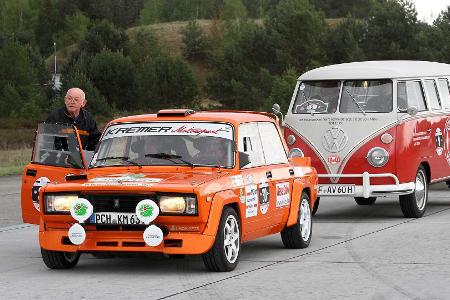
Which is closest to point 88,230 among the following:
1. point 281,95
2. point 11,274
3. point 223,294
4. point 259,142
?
point 11,274

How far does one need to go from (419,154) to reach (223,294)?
8883 millimetres

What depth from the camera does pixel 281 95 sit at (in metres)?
94.3

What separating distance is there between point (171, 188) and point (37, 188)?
221 centimetres

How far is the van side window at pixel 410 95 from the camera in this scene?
1817 centimetres

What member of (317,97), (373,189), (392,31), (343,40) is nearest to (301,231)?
(373,189)

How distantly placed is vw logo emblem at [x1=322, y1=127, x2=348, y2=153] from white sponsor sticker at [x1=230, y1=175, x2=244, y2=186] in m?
6.41

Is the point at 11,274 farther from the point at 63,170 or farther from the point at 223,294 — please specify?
the point at 223,294

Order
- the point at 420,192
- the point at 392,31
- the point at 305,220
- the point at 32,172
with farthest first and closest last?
1. the point at 392,31
2. the point at 420,192
3. the point at 305,220
4. the point at 32,172

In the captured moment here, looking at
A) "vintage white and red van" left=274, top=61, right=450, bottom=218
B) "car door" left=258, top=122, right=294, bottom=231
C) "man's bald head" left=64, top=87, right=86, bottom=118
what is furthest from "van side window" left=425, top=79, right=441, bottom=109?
"man's bald head" left=64, top=87, right=86, bottom=118

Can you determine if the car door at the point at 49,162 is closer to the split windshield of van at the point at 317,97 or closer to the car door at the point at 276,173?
the car door at the point at 276,173

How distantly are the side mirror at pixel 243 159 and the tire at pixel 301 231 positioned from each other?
4.96 ft

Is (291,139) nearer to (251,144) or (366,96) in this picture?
(366,96)

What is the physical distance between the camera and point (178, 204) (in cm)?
1088

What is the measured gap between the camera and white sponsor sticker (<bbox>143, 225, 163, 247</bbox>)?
10.8 meters
